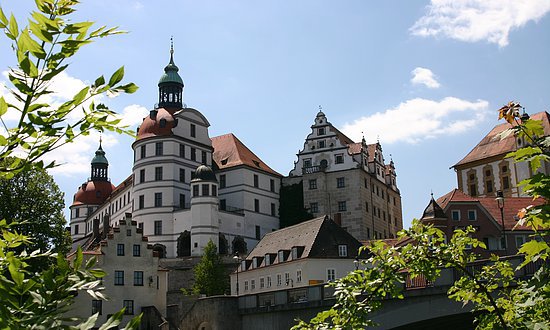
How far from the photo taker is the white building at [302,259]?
4897 cm

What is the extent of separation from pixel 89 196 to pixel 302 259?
2376 inches

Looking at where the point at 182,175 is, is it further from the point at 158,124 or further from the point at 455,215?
the point at 455,215

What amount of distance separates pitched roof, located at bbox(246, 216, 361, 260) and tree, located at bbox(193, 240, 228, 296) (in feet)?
18.2

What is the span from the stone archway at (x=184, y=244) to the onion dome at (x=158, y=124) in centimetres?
1093

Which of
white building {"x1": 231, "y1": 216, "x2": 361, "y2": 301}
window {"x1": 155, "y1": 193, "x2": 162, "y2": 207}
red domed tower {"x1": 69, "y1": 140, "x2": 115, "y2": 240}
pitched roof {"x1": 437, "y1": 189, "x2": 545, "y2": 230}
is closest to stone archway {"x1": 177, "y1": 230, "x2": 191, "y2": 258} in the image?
window {"x1": 155, "y1": 193, "x2": 162, "y2": 207}

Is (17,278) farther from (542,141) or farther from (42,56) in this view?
(542,141)

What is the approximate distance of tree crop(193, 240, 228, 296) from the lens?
58594mm

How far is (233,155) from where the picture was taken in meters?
79.5

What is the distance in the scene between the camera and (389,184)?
87250mm

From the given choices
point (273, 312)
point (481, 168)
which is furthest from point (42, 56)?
point (481, 168)

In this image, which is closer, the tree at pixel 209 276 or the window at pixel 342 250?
the window at pixel 342 250

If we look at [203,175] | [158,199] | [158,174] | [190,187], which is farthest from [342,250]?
[158,174]

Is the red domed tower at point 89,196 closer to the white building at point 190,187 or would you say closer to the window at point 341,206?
the white building at point 190,187

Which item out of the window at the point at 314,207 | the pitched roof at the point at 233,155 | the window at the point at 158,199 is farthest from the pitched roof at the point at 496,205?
the window at the point at 158,199
